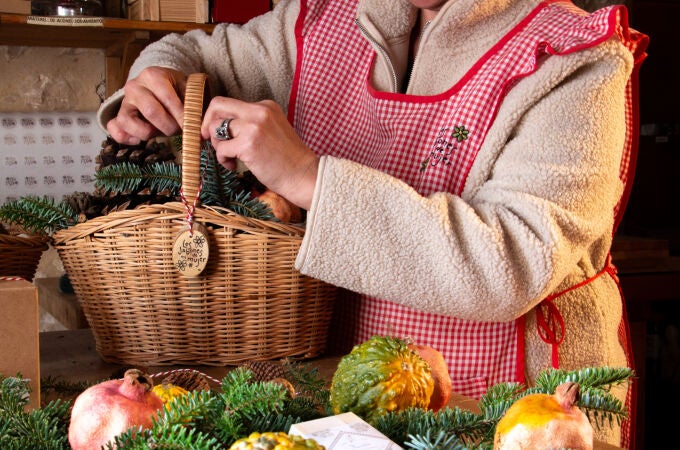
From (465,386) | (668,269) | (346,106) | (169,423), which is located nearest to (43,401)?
(169,423)

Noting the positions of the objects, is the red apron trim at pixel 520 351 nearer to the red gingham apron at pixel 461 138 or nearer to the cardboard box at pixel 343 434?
the red gingham apron at pixel 461 138

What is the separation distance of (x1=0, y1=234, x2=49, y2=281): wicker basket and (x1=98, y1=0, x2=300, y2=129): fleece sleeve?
0.38 meters

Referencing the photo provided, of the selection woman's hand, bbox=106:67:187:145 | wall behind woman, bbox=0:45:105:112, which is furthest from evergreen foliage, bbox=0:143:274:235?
wall behind woman, bbox=0:45:105:112

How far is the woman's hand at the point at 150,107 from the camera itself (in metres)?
1.11

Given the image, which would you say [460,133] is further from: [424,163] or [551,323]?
[551,323]

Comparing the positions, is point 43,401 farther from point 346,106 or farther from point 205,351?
point 346,106

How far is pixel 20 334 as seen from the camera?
65 centimetres

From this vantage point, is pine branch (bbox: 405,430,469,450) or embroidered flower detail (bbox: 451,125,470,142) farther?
embroidered flower detail (bbox: 451,125,470,142)

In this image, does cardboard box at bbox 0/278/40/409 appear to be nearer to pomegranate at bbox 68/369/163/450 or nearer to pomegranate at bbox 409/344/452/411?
pomegranate at bbox 68/369/163/450

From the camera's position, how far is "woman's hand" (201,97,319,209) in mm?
921

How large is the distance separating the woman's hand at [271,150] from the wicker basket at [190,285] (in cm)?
4

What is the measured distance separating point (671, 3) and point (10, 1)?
2412 millimetres

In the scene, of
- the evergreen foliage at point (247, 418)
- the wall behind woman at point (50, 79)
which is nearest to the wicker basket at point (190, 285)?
the evergreen foliage at point (247, 418)

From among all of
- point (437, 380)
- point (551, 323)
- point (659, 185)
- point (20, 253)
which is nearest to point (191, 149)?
point (20, 253)
